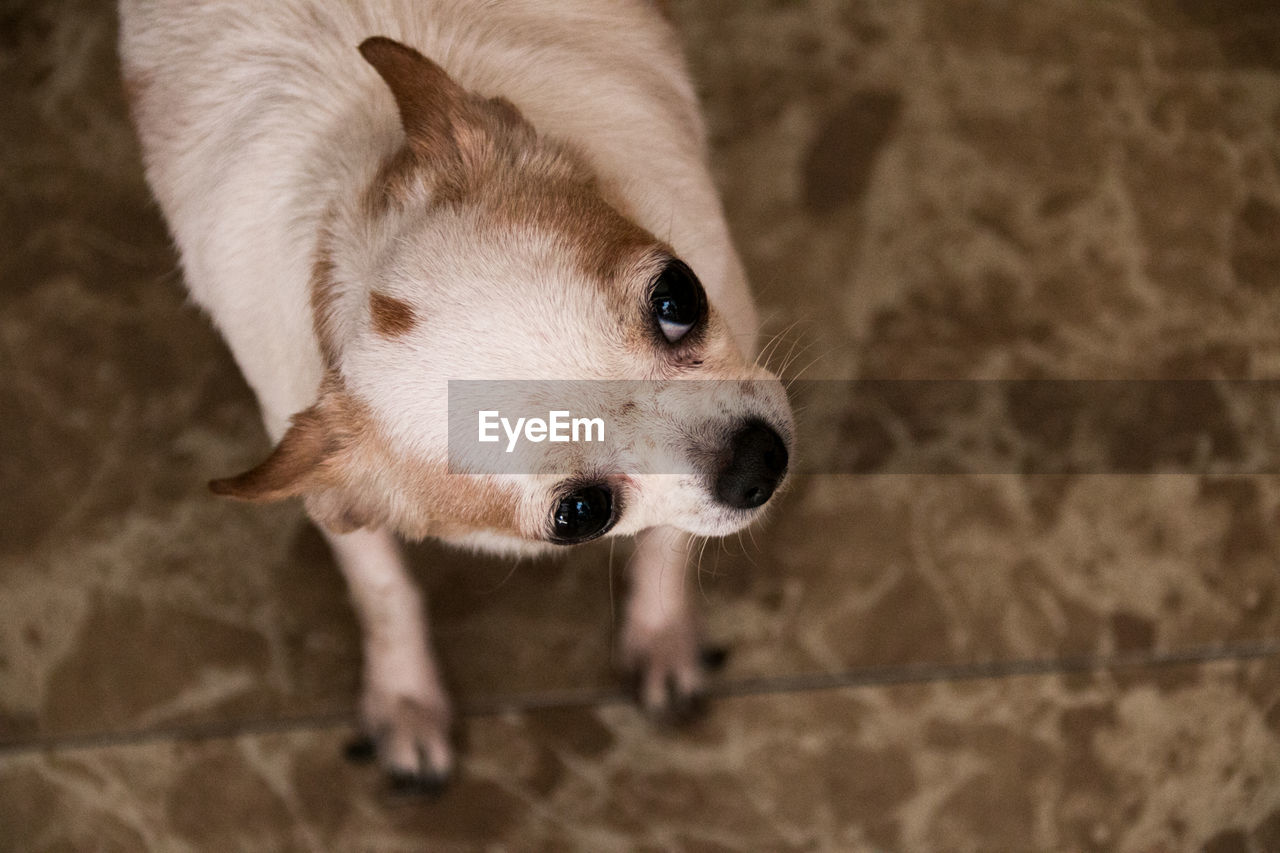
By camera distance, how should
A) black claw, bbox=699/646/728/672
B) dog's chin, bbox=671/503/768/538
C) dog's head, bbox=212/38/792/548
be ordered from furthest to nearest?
black claw, bbox=699/646/728/672, dog's chin, bbox=671/503/768/538, dog's head, bbox=212/38/792/548

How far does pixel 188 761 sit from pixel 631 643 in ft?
4.13

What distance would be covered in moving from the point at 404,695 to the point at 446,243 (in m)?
1.47

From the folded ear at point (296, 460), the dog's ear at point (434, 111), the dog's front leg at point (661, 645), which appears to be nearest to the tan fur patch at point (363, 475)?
the folded ear at point (296, 460)

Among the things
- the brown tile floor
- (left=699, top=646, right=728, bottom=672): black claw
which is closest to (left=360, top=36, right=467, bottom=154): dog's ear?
the brown tile floor

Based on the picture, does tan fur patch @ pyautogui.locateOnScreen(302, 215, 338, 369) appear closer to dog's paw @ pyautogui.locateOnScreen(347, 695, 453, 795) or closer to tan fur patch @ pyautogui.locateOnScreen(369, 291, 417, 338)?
tan fur patch @ pyautogui.locateOnScreen(369, 291, 417, 338)

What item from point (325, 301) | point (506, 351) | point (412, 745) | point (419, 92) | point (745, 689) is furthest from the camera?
point (745, 689)

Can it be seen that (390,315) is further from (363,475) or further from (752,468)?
(752,468)

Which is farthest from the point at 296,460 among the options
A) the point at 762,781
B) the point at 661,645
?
the point at 762,781

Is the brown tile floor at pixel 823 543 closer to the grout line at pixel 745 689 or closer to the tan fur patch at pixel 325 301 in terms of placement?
the grout line at pixel 745 689

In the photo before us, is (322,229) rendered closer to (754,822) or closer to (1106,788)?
(754,822)

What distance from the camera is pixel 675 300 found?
5.29ft

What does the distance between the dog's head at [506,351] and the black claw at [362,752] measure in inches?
41.9

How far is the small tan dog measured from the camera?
151 cm

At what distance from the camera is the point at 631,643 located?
2592 millimetres
